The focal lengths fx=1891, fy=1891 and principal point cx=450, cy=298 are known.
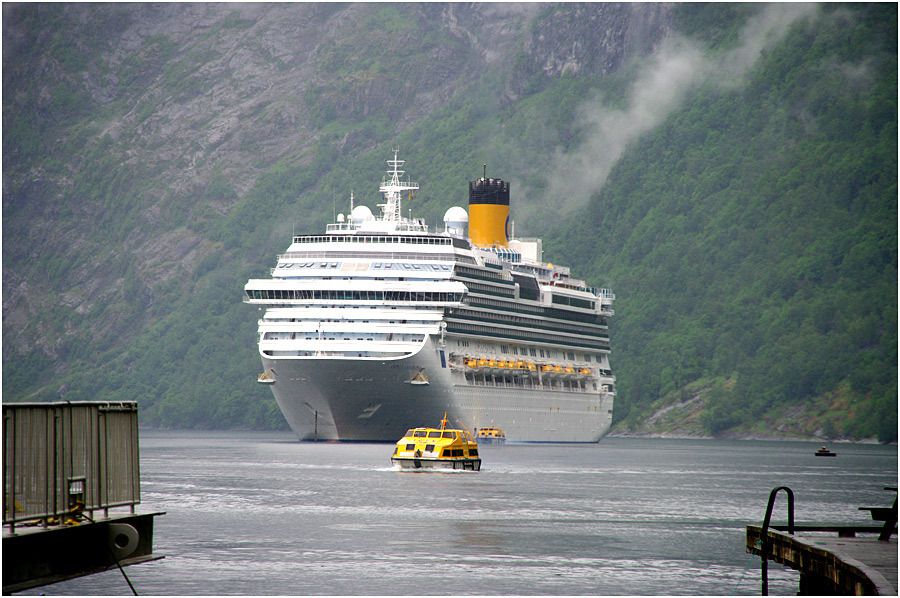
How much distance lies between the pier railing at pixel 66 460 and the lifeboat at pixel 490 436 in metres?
94.1

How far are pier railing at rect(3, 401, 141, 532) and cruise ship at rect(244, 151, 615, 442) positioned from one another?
81612 millimetres

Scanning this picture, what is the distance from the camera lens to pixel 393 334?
114m

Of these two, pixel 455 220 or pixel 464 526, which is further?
pixel 455 220

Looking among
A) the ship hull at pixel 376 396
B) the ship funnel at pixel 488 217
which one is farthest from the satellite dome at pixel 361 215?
the ship funnel at pixel 488 217

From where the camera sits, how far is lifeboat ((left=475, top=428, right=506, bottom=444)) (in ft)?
404

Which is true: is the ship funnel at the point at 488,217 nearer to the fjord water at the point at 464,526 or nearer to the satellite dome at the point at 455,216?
the satellite dome at the point at 455,216

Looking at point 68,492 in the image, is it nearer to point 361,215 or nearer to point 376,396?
point 376,396

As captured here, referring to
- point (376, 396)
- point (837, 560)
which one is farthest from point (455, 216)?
point (837, 560)

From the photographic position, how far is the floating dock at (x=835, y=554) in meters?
28.8

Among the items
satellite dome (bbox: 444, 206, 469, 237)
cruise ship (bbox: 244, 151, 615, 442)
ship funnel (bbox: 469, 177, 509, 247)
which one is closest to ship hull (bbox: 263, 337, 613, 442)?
cruise ship (bbox: 244, 151, 615, 442)

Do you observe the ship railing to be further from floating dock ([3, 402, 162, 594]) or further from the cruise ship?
floating dock ([3, 402, 162, 594])

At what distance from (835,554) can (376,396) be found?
8276 cm

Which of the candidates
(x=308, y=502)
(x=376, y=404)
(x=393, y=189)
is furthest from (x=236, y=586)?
(x=393, y=189)

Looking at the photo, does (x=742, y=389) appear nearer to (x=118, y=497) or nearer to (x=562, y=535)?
(x=562, y=535)
